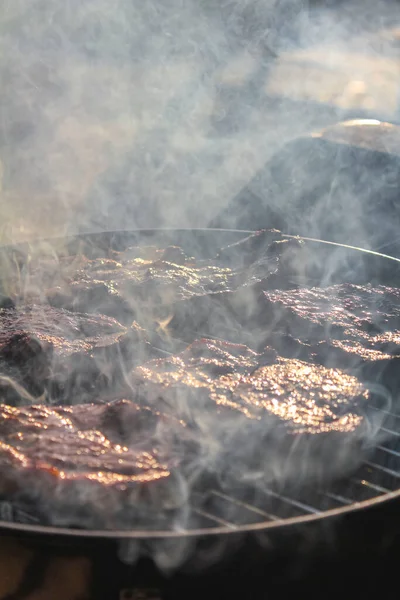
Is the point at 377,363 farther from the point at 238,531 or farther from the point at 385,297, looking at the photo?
the point at 238,531

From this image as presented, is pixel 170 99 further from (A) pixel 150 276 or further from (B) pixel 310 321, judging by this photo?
(B) pixel 310 321

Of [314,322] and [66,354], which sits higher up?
[314,322]

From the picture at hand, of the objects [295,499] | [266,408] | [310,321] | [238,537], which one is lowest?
[295,499]

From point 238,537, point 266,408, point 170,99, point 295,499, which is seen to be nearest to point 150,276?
point 266,408

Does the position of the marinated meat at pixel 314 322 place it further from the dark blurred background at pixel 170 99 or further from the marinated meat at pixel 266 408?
the dark blurred background at pixel 170 99

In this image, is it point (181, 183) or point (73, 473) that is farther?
point (181, 183)

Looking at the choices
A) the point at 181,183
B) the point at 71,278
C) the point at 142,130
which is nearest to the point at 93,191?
the point at 181,183
